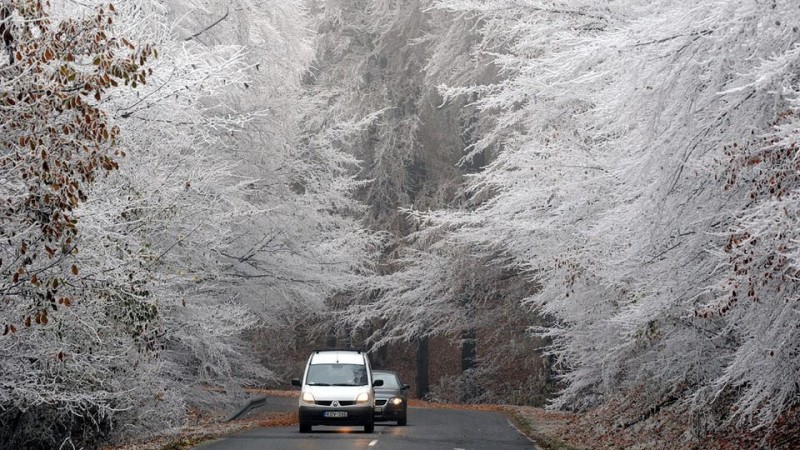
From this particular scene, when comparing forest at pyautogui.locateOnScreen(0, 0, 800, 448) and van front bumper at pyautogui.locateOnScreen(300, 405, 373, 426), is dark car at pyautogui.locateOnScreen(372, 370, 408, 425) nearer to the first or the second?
forest at pyautogui.locateOnScreen(0, 0, 800, 448)

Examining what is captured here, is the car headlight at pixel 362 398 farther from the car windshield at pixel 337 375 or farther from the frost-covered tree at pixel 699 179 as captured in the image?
the frost-covered tree at pixel 699 179

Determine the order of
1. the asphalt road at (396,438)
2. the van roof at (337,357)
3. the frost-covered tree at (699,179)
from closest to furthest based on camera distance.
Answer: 1. the frost-covered tree at (699,179)
2. the asphalt road at (396,438)
3. the van roof at (337,357)

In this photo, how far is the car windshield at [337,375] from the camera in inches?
983

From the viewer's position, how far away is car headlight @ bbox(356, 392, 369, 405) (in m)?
24.4

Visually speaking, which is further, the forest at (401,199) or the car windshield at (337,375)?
the car windshield at (337,375)

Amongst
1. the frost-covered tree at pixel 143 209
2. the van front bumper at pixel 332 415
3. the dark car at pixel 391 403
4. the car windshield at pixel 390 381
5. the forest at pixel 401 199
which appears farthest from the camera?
the car windshield at pixel 390 381

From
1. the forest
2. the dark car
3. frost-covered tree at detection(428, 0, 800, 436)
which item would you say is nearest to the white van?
the forest

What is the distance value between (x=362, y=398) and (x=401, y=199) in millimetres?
18194

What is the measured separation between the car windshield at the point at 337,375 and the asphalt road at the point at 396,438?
41.4 inches

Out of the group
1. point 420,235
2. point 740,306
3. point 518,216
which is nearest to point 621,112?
point 740,306

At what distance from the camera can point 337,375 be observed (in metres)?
25.2

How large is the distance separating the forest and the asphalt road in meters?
1.82

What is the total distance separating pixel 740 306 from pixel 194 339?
1242 centimetres

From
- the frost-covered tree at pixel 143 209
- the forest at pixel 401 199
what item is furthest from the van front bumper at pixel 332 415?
the frost-covered tree at pixel 143 209
